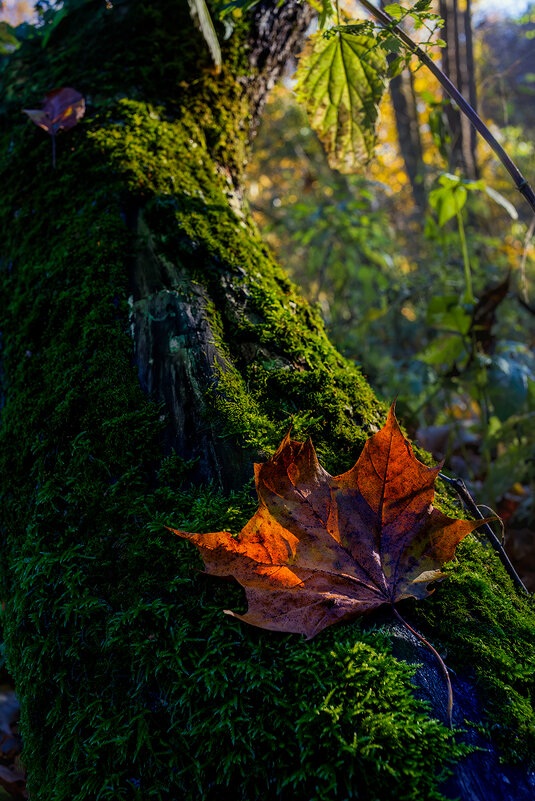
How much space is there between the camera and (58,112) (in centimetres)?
173

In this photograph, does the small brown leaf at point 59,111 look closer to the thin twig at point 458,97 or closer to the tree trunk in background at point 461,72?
the thin twig at point 458,97

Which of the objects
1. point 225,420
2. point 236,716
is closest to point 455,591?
point 236,716

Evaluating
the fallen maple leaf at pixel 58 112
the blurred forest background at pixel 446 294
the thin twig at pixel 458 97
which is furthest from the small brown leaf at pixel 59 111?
the thin twig at pixel 458 97

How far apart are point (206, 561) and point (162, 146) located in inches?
57.5

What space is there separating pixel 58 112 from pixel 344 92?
105cm

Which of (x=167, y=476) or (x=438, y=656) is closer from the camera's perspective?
(x=438, y=656)

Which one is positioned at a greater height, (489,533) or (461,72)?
(461,72)

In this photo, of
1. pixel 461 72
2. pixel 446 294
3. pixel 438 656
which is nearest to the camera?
pixel 438 656

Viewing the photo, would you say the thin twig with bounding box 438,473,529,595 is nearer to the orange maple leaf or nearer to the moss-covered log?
the moss-covered log

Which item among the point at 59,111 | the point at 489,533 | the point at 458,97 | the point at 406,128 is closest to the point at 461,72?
the point at 406,128

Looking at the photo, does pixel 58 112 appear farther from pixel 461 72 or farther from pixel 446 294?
pixel 461 72

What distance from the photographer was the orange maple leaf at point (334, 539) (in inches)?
34.8

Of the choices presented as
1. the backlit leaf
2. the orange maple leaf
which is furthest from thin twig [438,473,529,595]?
the backlit leaf

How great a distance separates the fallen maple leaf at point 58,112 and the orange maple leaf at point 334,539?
1.50m
